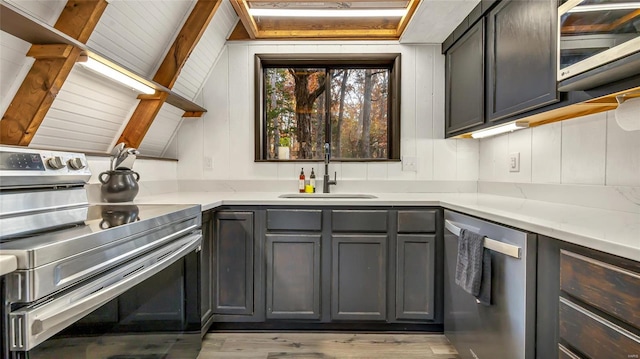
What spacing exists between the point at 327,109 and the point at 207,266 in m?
1.56

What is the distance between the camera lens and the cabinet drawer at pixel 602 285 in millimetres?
803

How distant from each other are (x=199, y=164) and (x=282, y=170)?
69 centimetres

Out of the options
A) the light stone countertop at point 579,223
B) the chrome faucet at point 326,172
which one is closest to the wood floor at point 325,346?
the light stone countertop at point 579,223

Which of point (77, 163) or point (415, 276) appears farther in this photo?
point (415, 276)

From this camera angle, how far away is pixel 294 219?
2080mm

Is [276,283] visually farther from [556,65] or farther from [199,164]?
→ [556,65]

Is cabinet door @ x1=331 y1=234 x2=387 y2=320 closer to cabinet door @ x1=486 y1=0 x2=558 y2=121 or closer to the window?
the window

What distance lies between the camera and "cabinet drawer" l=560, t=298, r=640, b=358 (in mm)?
813

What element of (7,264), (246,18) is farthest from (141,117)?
(7,264)

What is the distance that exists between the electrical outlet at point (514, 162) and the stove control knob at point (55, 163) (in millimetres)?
2401

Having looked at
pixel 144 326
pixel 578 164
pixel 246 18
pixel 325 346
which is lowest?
pixel 325 346

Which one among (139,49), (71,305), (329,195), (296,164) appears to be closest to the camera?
(71,305)

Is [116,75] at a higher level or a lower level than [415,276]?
higher

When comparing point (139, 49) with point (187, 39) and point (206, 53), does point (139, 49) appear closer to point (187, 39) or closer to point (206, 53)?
point (187, 39)
